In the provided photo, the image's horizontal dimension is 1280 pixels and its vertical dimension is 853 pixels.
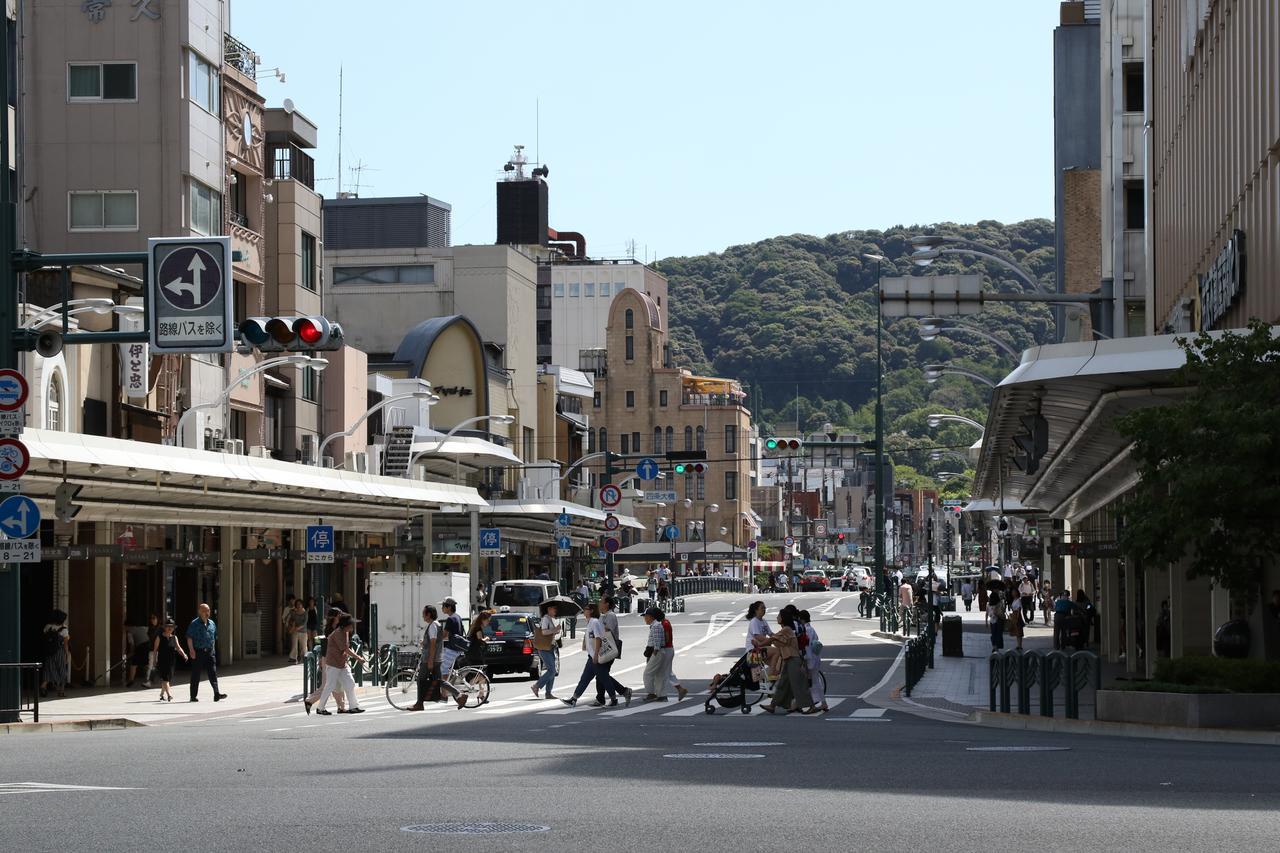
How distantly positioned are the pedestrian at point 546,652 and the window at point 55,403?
12.7 metres

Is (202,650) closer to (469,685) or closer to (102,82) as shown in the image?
(469,685)

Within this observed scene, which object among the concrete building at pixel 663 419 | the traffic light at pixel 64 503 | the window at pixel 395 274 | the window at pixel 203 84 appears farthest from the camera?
the concrete building at pixel 663 419

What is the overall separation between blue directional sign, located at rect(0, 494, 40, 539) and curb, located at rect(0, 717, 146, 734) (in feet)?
7.94

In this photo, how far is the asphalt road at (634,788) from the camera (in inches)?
453

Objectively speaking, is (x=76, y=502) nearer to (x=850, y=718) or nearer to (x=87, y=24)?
(x=850, y=718)

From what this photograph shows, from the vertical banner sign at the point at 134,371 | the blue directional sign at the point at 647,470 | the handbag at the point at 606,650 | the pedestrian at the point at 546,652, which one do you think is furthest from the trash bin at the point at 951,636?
the blue directional sign at the point at 647,470

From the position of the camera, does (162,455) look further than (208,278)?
Yes

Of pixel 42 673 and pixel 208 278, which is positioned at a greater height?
pixel 208 278

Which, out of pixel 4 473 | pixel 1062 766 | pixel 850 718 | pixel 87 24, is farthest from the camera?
pixel 87 24

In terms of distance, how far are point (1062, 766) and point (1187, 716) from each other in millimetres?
6077

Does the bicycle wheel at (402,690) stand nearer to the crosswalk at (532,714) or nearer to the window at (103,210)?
the crosswalk at (532,714)

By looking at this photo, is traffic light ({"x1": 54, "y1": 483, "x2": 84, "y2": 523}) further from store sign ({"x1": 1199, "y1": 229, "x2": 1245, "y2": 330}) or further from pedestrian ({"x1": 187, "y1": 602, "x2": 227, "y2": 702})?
store sign ({"x1": 1199, "y1": 229, "x2": 1245, "y2": 330})

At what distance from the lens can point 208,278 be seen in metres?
23.9

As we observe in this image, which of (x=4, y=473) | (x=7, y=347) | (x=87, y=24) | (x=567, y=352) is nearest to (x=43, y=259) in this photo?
(x=7, y=347)
